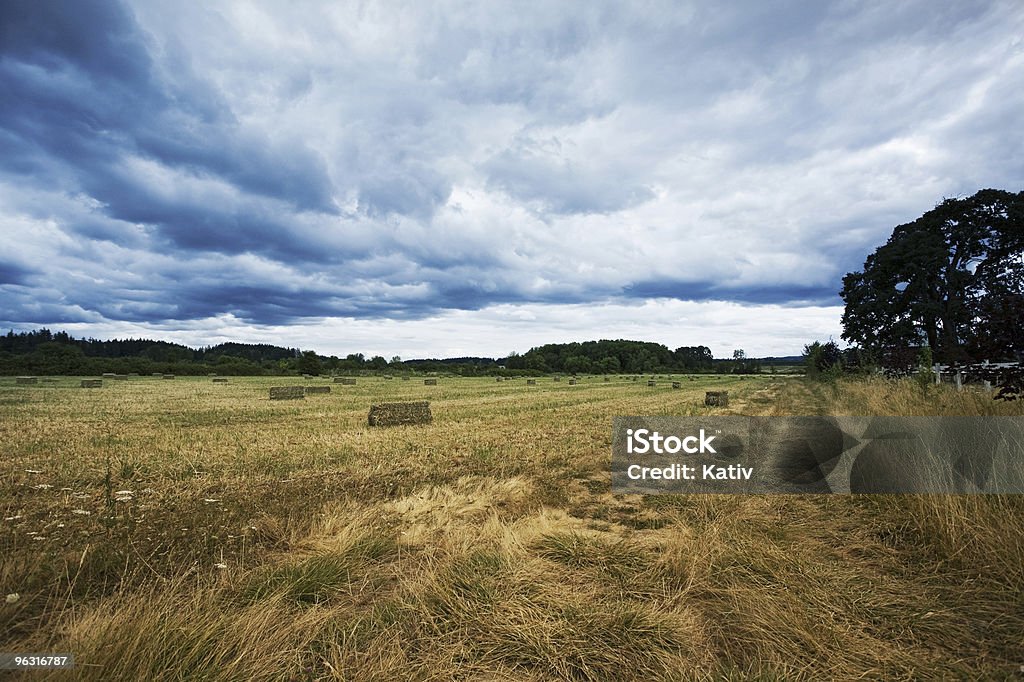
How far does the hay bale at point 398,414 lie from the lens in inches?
502

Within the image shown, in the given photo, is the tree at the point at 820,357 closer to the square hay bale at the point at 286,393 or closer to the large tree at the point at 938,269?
the large tree at the point at 938,269

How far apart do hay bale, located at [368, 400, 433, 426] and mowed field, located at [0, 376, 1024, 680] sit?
5982mm

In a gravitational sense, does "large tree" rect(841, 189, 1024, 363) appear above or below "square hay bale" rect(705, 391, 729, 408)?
above

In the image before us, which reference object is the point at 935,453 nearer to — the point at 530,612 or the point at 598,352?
the point at 530,612

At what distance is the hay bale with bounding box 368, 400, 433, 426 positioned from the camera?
12.7m

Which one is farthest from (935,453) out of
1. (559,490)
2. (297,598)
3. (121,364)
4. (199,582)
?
(121,364)

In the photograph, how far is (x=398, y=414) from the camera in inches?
520

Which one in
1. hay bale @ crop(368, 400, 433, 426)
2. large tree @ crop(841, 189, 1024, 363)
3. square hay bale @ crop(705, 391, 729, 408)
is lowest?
square hay bale @ crop(705, 391, 729, 408)

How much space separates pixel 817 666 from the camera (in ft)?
8.17

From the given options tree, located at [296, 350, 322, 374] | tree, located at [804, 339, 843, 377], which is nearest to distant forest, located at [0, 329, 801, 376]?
tree, located at [296, 350, 322, 374]

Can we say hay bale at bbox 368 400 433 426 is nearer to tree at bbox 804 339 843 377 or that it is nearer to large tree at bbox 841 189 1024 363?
large tree at bbox 841 189 1024 363

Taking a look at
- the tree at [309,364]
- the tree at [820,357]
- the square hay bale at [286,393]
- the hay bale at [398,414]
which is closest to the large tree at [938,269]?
the tree at [820,357]

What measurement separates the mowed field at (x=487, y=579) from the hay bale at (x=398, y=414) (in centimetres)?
598

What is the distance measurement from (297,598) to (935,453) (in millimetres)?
7203
